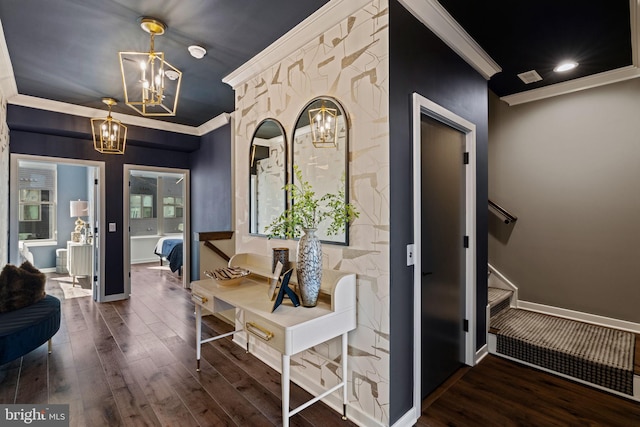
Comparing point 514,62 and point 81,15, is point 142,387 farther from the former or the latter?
point 514,62

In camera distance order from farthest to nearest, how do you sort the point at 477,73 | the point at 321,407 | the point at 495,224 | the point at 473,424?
1. the point at 495,224
2. the point at 477,73
3. the point at 321,407
4. the point at 473,424

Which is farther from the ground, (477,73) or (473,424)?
(477,73)

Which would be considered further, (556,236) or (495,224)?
(495,224)

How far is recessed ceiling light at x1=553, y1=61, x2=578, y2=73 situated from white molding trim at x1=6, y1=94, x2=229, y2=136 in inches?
157

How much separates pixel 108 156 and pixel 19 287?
260 cm

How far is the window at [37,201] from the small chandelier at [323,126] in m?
7.34

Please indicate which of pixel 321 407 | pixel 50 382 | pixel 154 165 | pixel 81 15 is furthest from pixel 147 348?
pixel 154 165

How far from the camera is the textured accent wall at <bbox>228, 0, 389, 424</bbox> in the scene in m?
1.85

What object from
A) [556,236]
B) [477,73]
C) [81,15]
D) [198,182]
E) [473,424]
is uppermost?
[81,15]

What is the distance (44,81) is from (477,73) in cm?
451

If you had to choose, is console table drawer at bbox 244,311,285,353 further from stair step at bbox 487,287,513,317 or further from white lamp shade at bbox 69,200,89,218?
white lamp shade at bbox 69,200,89,218

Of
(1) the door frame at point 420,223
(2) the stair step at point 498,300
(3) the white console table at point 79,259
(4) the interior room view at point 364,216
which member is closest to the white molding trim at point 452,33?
(4) the interior room view at point 364,216

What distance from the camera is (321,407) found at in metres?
2.13

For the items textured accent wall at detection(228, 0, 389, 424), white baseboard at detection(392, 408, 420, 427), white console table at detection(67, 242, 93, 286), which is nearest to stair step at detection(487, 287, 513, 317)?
white baseboard at detection(392, 408, 420, 427)
